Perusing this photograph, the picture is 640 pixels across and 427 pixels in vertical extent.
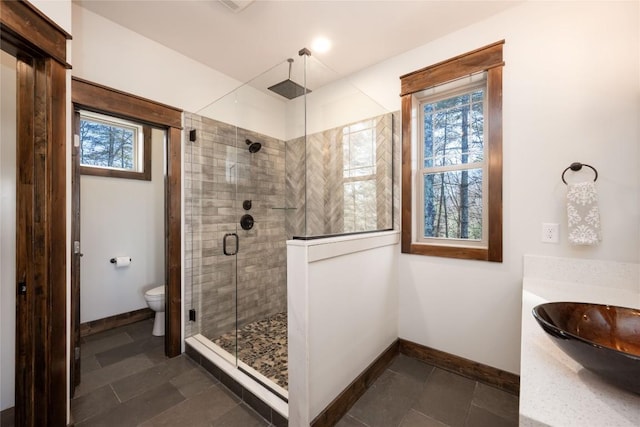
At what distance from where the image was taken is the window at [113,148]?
111 inches

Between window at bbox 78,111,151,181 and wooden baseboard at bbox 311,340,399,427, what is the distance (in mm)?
3108

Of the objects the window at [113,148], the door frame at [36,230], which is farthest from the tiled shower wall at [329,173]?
the window at [113,148]

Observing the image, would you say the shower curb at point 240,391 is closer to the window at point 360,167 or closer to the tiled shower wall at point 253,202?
the tiled shower wall at point 253,202

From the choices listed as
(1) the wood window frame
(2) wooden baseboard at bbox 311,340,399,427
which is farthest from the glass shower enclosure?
(2) wooden baseboard at bbox 311,340,399,427

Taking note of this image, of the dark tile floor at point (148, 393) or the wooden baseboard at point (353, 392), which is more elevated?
the wooden baseboard at point (353, 392)

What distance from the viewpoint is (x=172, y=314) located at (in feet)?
7.55

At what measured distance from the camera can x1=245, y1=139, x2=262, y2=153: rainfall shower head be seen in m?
2.72

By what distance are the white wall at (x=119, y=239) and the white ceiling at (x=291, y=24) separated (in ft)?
3.81

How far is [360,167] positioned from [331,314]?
1325 millimetres

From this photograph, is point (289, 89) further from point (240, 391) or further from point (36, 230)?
point (240, 391)

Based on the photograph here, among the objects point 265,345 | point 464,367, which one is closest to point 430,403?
point 464,367

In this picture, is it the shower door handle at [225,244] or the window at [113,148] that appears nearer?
the shower door handle at [225,244]

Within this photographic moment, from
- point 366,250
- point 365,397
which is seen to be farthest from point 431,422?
point 366,250

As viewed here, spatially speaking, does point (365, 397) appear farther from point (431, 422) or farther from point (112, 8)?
point (112, 8)
